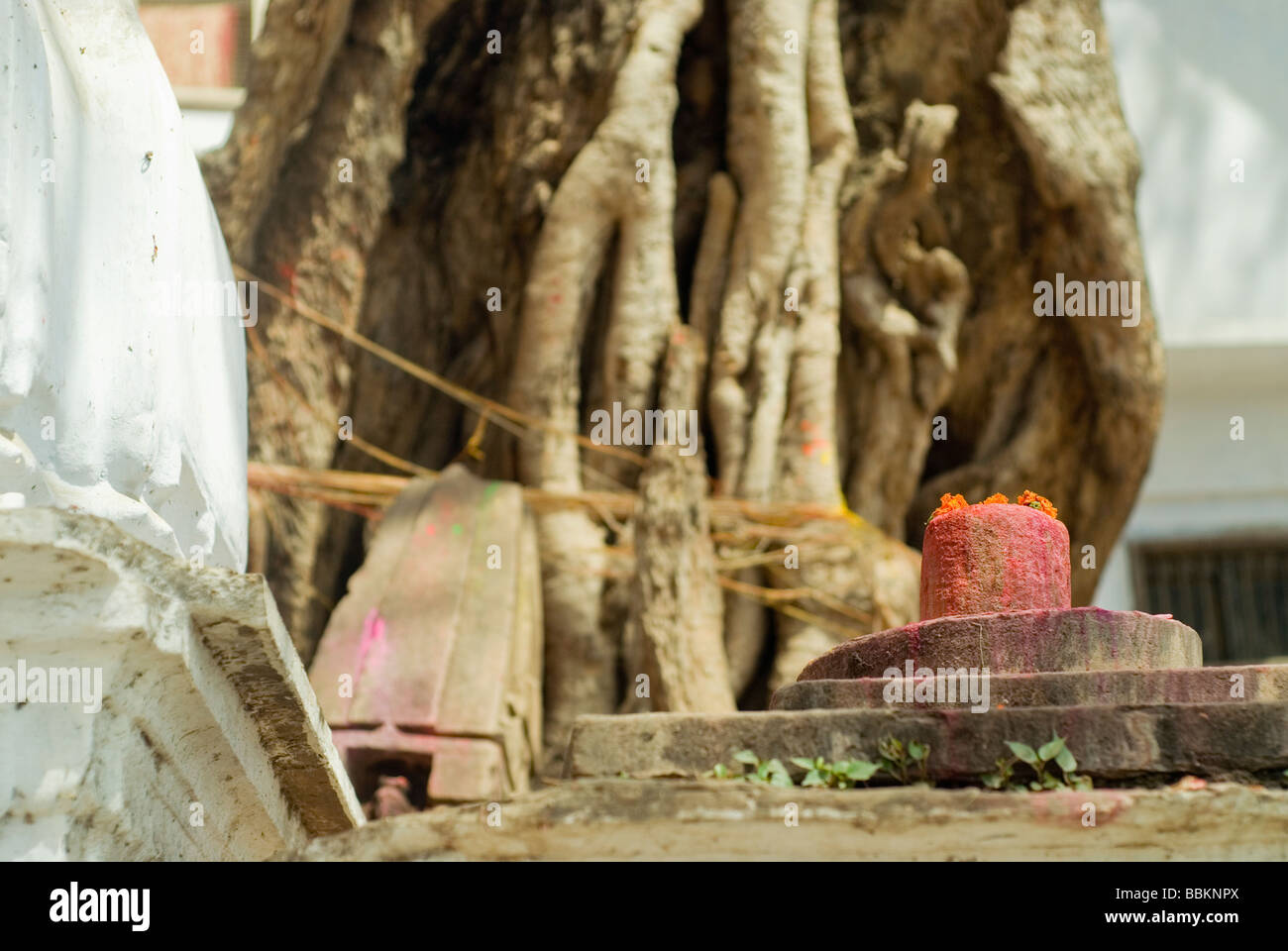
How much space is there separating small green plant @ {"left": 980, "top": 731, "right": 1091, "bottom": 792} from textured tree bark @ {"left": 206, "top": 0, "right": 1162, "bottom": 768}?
14.0 feet

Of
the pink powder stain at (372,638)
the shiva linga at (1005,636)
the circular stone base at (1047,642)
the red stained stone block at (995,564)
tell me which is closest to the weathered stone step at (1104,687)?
the shiva linga at (1005,636)

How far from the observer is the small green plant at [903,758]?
8.32 feet

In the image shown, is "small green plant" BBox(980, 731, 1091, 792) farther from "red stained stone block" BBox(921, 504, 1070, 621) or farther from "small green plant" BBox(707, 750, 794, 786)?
"red stained stone block" BBox(921, 504, 1070, 621)

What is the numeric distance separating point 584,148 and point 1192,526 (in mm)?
5381

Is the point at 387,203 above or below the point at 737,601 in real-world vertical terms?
above

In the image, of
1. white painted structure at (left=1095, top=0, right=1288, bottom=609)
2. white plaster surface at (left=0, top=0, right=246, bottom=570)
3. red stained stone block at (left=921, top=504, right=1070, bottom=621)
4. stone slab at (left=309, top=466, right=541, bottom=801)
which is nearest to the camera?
white plaster surface at (left=0, top=0, right=246, bottom=570)

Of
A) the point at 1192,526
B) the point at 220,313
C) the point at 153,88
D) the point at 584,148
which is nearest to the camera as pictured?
the point at 153,88

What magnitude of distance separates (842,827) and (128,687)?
978 mm

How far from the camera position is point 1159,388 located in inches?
362

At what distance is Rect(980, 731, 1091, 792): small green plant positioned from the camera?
2.48 metres

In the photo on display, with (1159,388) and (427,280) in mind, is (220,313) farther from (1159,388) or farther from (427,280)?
(1159,388)

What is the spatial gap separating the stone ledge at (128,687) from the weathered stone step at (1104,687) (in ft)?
3.31

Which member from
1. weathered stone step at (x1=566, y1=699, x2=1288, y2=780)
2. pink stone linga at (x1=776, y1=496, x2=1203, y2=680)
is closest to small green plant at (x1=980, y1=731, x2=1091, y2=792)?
weathered stone step at (x1=566, y1=699, x2=1288, y2=780)
